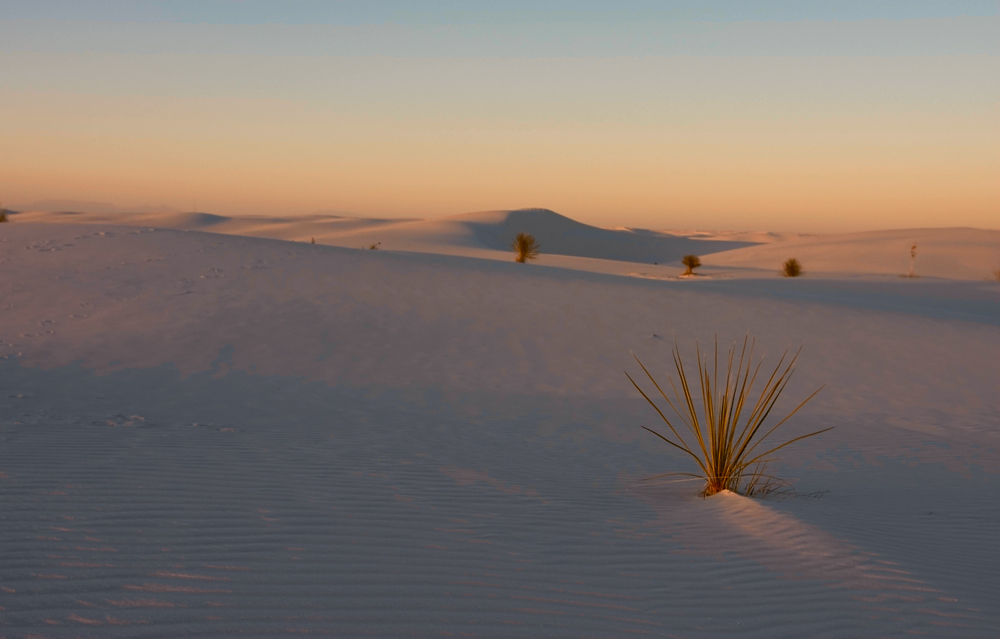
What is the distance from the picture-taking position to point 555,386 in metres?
9.75

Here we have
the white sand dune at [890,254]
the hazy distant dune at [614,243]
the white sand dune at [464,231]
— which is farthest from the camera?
the white sand dune at [464,231]

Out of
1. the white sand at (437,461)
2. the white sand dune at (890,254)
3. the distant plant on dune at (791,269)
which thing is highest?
the white sand dune at (890,254)

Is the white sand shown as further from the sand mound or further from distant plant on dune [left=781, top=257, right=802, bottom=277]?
the sand mound

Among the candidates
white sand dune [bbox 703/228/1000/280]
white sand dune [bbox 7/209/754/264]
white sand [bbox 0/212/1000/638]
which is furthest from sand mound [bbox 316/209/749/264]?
white sand [bbox 0/212/1000/638]

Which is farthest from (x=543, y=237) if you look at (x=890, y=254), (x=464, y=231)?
(x=890, y=254)

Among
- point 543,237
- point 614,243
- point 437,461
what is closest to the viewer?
point 437,461

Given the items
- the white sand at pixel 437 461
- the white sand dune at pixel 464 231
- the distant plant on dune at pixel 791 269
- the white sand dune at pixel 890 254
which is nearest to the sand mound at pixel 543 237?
the white sand dune at pixel 464 231

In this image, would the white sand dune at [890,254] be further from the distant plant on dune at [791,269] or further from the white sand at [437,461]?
the white sand at [437,461]

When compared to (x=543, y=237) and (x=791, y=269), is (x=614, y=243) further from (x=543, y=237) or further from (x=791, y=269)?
(x=791, y=269)

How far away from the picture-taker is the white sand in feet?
10.1

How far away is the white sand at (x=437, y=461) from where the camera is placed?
3076 mm

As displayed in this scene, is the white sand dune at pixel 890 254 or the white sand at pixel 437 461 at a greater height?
the white sand dune at pixel 890 254

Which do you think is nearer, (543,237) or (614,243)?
(543,237)

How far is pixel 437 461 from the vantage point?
5.88m
